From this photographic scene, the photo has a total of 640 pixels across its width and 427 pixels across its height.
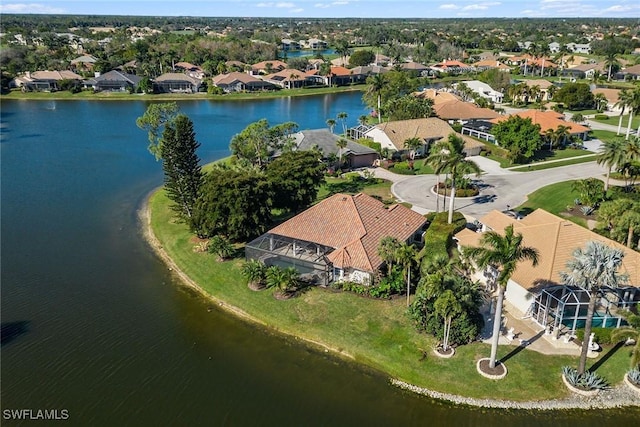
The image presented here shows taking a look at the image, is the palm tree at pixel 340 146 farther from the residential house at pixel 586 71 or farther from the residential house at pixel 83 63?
the residential house at pixel 83 63

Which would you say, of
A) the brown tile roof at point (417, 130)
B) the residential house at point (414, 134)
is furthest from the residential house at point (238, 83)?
the brown tile roof at point (417, 130)

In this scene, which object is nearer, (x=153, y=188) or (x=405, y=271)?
(x=405, y=271)

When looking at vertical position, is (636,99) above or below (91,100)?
above

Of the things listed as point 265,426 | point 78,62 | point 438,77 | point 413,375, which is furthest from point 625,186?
point 78,62

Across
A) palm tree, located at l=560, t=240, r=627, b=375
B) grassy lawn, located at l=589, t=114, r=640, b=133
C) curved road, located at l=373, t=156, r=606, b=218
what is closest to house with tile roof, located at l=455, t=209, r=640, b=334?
palm tree, located at l=560, t=240, r=627, b=375

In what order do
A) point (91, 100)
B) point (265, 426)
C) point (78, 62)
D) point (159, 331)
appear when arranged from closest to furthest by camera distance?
point (265, 426) → point (159, 331) → point (91, 100) → point (78, 62)

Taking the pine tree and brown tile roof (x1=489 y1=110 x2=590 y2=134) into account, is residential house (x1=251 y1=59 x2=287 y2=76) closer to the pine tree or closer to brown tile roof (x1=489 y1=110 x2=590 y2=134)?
brown tile roof (x1=489 y1=110 x2=590 y2=134)

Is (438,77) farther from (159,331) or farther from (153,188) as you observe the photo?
(159,331)
